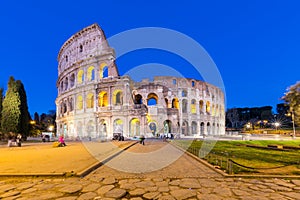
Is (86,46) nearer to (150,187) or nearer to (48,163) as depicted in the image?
(48,163)

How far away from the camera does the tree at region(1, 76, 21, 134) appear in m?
23.4

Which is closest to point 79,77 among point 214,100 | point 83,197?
point 214,100

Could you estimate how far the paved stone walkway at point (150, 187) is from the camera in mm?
3906

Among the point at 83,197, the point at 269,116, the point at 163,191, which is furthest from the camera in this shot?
the point at 269,116

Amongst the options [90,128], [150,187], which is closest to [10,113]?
[90,128]

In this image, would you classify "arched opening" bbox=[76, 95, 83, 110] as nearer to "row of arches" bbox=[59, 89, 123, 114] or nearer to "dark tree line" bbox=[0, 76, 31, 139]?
"row of arches" bbox=[59, 89, 123, 114]

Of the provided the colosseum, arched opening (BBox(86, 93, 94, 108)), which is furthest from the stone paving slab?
arched opening (BBox(86, 93, 94, 108))

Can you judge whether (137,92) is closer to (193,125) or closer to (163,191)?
(193,125)

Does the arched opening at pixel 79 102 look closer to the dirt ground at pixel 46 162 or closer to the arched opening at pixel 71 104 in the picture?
the arched opening at pixel 71 104

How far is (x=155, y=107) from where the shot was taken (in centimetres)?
3391

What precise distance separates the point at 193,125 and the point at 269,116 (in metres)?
49.9

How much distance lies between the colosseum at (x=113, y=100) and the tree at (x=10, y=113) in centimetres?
964

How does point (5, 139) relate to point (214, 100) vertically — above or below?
below

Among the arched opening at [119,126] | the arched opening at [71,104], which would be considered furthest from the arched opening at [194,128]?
the arched opening at [71,104]
